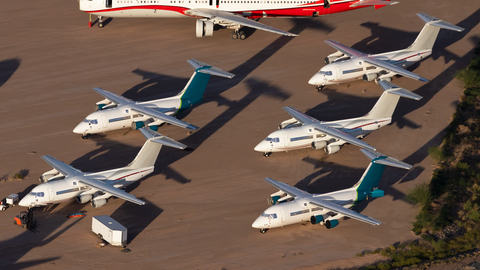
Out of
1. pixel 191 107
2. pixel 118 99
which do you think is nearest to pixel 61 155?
pixel 118 99

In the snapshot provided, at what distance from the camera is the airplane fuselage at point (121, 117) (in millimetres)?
53969

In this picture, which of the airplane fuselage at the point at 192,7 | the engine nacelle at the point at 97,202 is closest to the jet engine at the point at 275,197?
the engine nacelle at the point at 97,202

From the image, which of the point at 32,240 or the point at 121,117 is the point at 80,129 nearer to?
the point at 121,117

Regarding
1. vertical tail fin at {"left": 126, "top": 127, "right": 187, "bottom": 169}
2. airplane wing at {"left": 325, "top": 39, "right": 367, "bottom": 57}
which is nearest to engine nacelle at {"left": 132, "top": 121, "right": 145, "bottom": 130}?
vertical tail fin at {"left": 126, "top": 127, "right": 187, "bottom": 169}

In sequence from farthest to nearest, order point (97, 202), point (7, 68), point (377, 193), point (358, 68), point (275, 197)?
point (7, 68) → point (358, 68) → point (275, 197) → point (377, 193) → point (97, 202)

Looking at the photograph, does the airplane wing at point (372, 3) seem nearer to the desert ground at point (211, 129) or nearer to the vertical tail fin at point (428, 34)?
the desert ground at point (211, 129)

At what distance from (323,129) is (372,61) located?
11.6m

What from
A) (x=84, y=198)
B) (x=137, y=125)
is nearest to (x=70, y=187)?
(x=84, y=198)

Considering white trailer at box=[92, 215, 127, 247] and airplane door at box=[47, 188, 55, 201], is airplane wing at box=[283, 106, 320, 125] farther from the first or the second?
airplane door at box=[47, 188, 55, 201]

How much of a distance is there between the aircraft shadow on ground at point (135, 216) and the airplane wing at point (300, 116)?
1388cm

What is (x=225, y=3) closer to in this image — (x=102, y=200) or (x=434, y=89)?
(x=434, y=89)

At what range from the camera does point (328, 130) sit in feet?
173

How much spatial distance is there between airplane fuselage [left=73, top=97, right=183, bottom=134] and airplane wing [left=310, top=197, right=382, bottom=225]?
16.0 m

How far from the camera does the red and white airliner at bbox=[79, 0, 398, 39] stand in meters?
66.4
